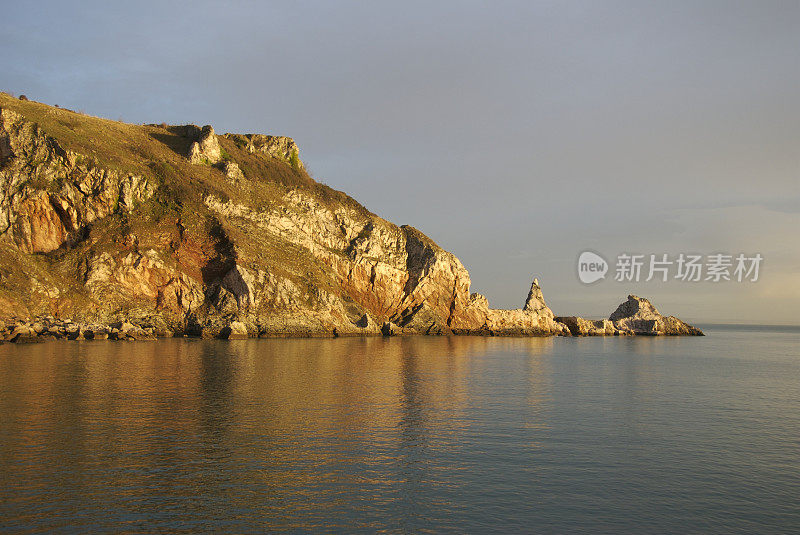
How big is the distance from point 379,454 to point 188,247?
8832cm

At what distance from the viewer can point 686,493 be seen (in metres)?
22.5

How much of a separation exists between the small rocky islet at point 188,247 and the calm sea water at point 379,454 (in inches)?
1639

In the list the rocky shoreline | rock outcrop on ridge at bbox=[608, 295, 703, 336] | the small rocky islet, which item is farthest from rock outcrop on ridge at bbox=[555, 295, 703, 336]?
the small rocky islet

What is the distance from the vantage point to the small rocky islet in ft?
299

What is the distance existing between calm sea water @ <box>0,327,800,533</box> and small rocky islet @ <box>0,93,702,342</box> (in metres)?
41.6

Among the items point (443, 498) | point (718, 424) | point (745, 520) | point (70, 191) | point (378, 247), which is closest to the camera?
point (745, 520)

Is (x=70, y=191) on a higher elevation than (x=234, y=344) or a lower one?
higher

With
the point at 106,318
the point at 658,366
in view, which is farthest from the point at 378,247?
the point at 658,366

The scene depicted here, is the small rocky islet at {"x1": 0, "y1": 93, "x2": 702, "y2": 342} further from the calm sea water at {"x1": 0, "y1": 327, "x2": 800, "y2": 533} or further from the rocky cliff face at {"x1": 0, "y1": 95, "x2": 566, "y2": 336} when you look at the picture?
the calm sea water at {"x1": 0, "y1": 327, "x2": 800, "y2": 533}

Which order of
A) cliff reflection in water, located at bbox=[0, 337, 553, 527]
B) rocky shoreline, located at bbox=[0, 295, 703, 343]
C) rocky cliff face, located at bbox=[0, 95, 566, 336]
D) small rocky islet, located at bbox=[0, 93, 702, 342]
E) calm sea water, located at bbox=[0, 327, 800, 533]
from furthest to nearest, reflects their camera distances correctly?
1. rocky cliff face, located at bbox=[0, 95, 566, 336]
2. small rocky islet, located at bbox=[0, 93, 702, 342]
3. rocky shoreline, located at bbox=[0, 295, 703, 343]
4. cliff reflection in water, located at bbox=[0, 337, 553, 527]
5. calm sea water, located at bbox=[0, 327, 800, 533]

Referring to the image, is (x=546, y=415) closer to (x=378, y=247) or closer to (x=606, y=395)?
(x=606, y=395)

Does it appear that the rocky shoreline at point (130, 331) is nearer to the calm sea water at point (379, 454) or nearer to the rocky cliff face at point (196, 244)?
the rocky cliff face at point (196, 244)

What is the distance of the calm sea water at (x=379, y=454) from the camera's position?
1923 centimetres

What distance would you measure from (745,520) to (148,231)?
102m
